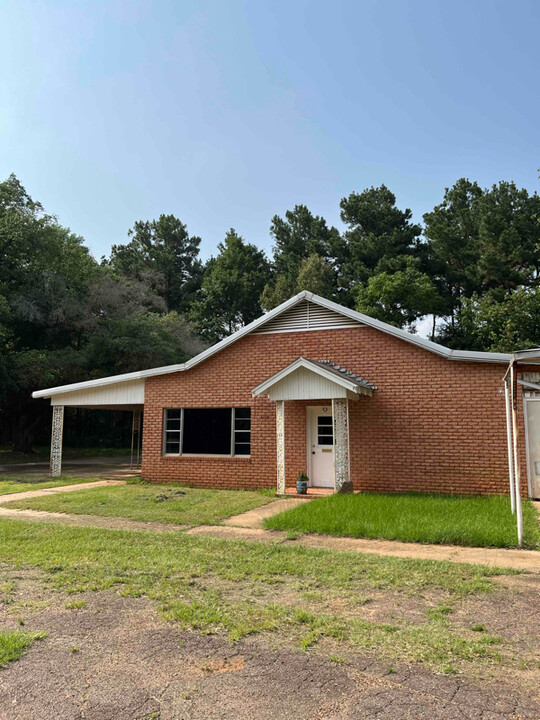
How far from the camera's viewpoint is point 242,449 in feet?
45.1

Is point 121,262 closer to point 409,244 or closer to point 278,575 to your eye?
point 409,244

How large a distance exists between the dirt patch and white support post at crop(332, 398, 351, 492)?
25.7 feet

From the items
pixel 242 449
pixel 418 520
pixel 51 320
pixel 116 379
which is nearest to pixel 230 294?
pixel 51 320

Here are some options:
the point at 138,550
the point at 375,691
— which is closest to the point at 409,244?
the point at 138,550

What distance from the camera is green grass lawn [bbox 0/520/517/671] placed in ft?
13.0

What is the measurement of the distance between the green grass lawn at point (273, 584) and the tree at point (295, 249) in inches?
1292

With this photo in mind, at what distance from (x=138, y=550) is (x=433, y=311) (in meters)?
31.7

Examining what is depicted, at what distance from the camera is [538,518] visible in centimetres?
888

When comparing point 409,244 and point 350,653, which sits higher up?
point 409,244

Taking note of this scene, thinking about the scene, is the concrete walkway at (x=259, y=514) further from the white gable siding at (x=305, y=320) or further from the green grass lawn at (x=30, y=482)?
the green grass lawn at (x=30, y=482)

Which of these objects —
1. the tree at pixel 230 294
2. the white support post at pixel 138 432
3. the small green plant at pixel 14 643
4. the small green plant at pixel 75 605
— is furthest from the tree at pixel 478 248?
the small green plant at pixel 14 643

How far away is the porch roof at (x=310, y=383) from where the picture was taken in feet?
38.7

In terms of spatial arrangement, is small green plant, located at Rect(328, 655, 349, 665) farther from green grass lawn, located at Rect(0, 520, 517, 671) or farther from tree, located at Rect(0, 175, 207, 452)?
tree, located at Rect(0, 175, 207, 452)

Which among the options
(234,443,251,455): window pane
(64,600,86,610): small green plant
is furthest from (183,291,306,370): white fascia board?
(64,600,86,610): small green plant
